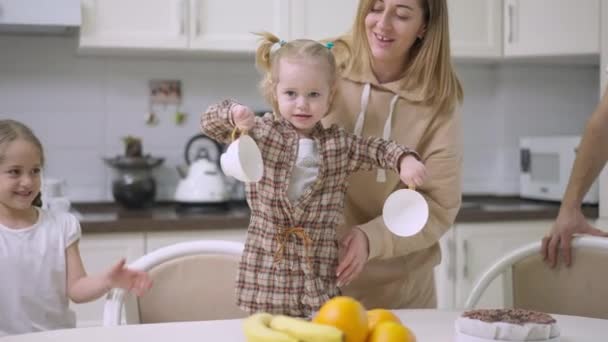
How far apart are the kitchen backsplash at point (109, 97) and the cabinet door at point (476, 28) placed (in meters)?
0.30

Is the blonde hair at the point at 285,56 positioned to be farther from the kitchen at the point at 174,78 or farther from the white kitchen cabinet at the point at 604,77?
the white kitchen cabinet at the point at 604,77

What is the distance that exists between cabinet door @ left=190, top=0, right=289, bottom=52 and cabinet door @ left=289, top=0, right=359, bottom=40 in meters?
Result: 0.04

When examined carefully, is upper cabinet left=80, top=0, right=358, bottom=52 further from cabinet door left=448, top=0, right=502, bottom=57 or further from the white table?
the white table

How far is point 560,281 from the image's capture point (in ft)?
5.41

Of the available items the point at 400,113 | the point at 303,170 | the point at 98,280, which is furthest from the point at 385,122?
the point at 98,280

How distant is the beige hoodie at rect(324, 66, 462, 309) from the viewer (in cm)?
153

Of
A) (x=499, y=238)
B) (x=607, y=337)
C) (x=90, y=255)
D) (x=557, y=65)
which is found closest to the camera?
(x=607, y=337)

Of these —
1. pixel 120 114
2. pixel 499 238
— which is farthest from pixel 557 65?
pixel 120 114

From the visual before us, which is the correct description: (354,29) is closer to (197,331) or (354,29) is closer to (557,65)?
(197,331)

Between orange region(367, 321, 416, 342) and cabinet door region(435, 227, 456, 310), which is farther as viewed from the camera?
cabinet door region(435, 227, 456, 310)

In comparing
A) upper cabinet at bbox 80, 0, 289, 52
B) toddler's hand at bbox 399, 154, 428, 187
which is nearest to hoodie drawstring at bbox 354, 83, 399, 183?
toddler's hand at bbox 399, 154, 428, 187

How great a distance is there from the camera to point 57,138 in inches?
119

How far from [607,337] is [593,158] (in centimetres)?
51

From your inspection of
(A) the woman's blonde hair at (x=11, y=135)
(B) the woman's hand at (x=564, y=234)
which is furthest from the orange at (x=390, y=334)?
(A) the woman's blonde hair at (x=11, y=135)
